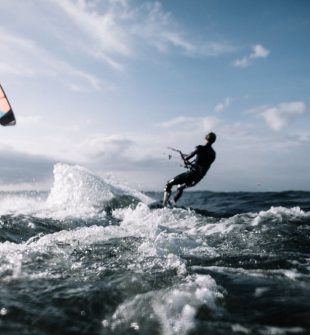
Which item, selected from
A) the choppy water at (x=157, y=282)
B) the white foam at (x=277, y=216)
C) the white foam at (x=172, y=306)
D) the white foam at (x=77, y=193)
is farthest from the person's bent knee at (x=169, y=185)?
the white foam at (x=172, y=306)

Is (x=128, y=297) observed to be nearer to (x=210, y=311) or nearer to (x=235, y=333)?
(x=210, y=311)

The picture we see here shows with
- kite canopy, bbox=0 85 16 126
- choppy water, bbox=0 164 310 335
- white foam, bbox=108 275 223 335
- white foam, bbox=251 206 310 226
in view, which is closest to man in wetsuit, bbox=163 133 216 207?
white foam, bbox=251 206 310 226

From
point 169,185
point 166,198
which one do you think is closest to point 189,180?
point 169,185

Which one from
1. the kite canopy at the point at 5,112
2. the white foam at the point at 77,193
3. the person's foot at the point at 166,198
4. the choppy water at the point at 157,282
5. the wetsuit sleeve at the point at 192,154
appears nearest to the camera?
the choppy water at the point at 157,282

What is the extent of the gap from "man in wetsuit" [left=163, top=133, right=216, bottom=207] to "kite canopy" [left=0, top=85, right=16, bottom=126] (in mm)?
6711

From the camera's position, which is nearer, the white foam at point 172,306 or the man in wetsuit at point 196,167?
the white foam at point 172,306

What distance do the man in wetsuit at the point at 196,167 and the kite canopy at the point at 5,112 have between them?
6.71 m

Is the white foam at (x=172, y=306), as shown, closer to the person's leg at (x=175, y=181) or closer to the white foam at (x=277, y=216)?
the white foam at (x=277, y=216)

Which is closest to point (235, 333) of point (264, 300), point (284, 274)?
point (264, 300)

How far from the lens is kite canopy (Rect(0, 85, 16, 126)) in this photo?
1342cm

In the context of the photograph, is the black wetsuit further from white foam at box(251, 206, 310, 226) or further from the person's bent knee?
white foam at box(251, 206, 310, 226)

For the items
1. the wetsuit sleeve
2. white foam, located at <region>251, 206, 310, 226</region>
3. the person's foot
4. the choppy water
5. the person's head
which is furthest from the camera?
the person's foot

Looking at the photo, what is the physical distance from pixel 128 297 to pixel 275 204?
17237 mm

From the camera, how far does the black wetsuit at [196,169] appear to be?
15438 millimetres
